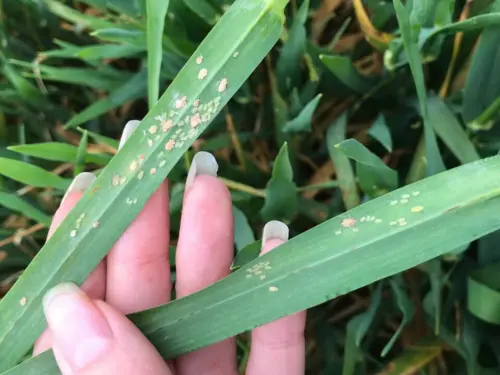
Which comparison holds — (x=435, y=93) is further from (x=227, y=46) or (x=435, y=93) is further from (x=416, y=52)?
(x=227, y=46)

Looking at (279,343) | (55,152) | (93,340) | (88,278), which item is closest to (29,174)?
(55,152)

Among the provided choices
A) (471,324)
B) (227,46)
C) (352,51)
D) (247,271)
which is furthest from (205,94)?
(471,324)

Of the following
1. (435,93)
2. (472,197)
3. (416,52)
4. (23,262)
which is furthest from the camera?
(23,262)

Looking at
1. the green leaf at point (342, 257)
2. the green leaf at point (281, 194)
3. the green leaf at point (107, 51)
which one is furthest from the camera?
the green leaf at point (107, 51)

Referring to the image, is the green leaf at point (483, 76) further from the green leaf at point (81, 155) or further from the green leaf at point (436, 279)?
the green leaf at point (81, 155)

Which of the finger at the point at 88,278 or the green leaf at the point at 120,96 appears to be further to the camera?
the green leaf at the point at 120,96

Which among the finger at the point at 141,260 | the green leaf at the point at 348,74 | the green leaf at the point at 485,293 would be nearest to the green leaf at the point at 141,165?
the finger at the point at 141,260

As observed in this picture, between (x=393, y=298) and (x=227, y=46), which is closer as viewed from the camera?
(x=227, y=46)
